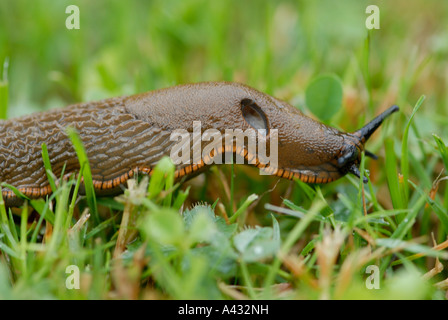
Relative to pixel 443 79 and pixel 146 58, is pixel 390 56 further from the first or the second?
pixel 146 58

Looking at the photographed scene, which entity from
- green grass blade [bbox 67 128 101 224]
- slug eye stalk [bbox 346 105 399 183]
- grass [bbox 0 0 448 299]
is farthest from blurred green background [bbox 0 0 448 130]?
green grass blade [bbox 67 128 101 224]

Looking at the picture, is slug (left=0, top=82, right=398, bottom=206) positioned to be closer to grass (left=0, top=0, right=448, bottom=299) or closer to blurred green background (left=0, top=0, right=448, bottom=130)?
grass (left=0, top=0, right=448, bottom=299)

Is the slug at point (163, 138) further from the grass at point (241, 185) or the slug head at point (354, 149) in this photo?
the grass at point (241, 185)

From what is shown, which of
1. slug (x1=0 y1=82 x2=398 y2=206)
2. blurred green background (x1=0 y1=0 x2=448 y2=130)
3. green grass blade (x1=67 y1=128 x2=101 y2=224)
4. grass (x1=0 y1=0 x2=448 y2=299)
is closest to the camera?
grass (x1=0 y1=0 x2=448 y2=299)

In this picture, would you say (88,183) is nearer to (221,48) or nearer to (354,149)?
(354,149)

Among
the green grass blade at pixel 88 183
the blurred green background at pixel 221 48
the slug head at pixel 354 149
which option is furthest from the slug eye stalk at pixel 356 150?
the green grass blade at pixel 88 183

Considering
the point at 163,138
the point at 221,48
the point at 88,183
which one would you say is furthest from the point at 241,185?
the point at 221,48

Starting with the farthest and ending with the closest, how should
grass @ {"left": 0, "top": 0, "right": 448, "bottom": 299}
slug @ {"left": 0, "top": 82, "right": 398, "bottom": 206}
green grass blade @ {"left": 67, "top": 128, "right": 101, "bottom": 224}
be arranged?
slug @ {"left": 0, "top": 82, "right": 398, "bottom": 206}
green grass blade @ {"left": 67, "top": 128, "right": 101, "bottom": 224}
grass @ {"left": 0, "top": 0, "right": 448, "bottom": 299}

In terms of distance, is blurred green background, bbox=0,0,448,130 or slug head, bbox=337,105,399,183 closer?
slug head, bbox=337,105,399,183
